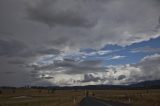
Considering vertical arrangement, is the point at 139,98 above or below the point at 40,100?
below

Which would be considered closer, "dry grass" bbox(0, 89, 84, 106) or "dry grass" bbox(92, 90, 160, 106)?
"dry grass" bbox(92, 90, 160, 106)

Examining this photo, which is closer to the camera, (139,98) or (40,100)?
(139,98)

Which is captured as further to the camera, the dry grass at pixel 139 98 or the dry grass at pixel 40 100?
the dry grass at pixel 40 100
